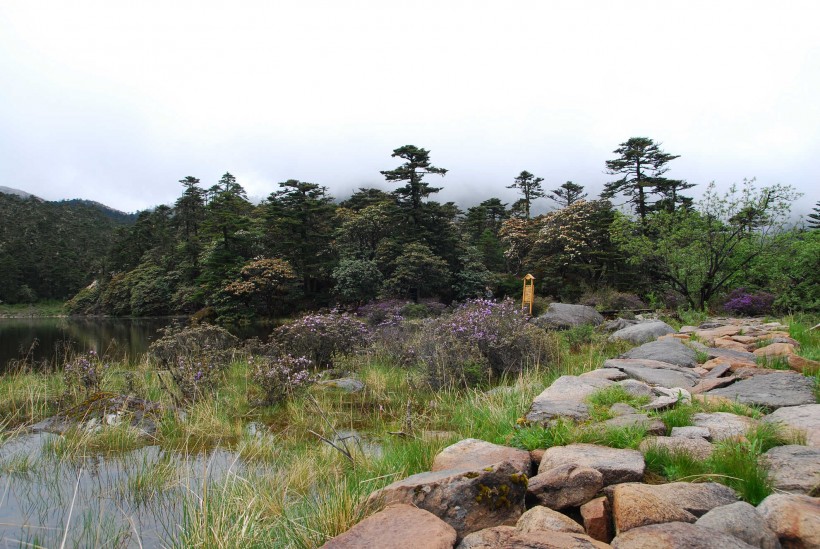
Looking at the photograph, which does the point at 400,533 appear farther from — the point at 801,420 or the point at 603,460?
the point at 801,420

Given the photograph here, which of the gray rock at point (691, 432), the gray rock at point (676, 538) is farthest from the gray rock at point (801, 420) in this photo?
the gray rock at point (676, 538)

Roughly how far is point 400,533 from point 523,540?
1.51 feet

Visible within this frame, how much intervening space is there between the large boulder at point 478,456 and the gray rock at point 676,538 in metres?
0.67

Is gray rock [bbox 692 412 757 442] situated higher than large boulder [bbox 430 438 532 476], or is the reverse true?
gray rock [bbox 692 412 757 442]

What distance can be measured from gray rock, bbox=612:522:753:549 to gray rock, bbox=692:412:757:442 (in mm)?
1049

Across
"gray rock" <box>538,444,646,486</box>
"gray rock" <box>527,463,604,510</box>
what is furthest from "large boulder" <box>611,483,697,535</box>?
"gray rock" <box>538,444,646,486</box>

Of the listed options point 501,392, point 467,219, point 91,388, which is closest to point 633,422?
point 501,392

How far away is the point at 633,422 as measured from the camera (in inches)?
103

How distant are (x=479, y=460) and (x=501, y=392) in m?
1.96

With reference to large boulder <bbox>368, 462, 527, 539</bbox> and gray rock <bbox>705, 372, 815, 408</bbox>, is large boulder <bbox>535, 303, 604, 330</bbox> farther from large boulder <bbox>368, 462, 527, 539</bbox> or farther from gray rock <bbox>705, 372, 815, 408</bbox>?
large boulder <bbox>368, 462, 527, 539</bbox>

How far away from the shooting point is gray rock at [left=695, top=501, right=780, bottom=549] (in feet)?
4.99

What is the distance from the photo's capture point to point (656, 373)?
4.03 metres

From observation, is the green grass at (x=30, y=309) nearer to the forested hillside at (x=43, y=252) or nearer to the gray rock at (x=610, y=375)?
the forested hillside at (x=43, y=252)

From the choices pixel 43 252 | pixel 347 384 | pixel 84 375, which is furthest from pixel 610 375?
pixel 43 252
